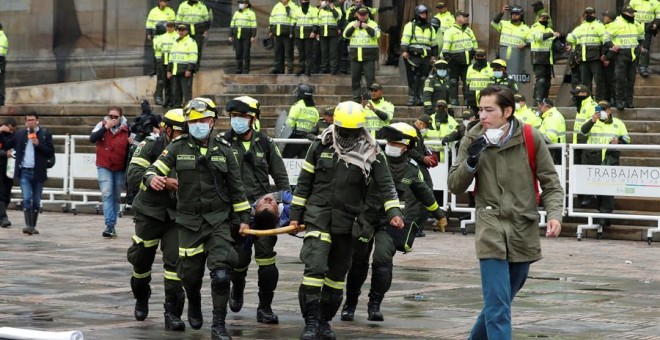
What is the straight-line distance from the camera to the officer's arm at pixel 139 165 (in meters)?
12.6

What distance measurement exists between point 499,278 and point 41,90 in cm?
2675

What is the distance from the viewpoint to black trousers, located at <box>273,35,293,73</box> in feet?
95.1

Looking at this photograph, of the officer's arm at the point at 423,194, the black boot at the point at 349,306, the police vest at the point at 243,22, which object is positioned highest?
the police vest at the point at 243,22

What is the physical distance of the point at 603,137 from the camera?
69.1ft

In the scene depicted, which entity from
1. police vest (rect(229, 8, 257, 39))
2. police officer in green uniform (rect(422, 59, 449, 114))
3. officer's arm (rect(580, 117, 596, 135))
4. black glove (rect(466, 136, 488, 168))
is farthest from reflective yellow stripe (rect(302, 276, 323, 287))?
Result: police vest (rect(229, 8, 257, 39))

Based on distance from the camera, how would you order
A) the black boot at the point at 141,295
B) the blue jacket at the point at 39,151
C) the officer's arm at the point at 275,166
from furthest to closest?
the blue jacket at the point at 39,151 → the officer's arm at the point at 275,166 → the black boot at the point at 141,295

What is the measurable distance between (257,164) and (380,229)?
3.72 feet

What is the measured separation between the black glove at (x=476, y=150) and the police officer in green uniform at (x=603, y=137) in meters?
12.2

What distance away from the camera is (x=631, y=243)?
2047 centimetres

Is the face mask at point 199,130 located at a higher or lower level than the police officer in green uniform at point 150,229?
higher

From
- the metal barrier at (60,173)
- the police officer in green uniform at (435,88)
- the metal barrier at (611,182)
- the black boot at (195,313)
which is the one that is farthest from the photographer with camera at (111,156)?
the black boot at (195,313)

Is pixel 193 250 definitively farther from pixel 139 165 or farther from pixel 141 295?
pixel 139 165

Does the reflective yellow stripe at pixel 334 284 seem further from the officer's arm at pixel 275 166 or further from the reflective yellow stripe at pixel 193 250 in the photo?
the officer's arm at pixel 275 166

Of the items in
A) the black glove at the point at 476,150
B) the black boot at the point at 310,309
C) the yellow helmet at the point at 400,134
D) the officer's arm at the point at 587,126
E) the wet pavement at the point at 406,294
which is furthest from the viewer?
the officer's arm at the point at 587,126
